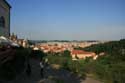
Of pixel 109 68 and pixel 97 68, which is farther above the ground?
pixel 97 68

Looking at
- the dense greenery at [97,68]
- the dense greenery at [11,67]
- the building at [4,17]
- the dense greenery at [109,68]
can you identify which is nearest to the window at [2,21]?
the building at [4,17]

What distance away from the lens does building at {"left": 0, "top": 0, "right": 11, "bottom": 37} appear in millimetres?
22034

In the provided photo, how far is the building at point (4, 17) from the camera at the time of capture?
22.0 metres

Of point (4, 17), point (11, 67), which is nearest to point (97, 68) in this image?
point (4, 17)

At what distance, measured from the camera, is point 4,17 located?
2284 centimetres

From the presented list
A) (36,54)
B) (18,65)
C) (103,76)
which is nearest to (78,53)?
(36,54)

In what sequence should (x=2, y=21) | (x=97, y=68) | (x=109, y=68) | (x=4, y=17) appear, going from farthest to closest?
(x=109, y=68) < (x=97, y=68) < (x=4, y=17) < (x=2, y=21)

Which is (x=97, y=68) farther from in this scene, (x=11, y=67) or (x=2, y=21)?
(x=11, y=67)

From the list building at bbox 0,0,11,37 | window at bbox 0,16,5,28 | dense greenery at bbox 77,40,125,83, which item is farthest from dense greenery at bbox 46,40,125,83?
window at bbox 0,16,5,28

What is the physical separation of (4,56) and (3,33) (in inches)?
424

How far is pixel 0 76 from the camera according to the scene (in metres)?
12.0

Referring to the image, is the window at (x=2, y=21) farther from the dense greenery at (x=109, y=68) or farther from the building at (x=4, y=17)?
the dense greenery at (x=109, y=68)

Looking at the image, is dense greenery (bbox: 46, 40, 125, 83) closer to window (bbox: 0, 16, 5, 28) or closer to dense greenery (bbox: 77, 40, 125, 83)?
dense greenery (bbox: 77, 40, 125, 83)

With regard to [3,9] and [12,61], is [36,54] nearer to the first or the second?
[3,9]
